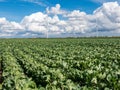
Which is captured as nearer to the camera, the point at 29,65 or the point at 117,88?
the point at 117,88

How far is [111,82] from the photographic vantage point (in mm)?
10023

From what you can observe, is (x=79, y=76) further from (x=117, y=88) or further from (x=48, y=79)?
(x=117, y=88)

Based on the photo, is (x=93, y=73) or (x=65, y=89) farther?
(x=93, y=73)

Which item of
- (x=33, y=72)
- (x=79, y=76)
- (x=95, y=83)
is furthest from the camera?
(x=33, y=72)

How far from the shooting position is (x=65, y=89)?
31.1 ft

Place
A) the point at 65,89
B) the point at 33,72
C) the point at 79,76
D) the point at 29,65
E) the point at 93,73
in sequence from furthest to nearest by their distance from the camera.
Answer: the point at 29,65
the point at 33,72
the point at 79,76
the point at 93,73
the point at 65,89

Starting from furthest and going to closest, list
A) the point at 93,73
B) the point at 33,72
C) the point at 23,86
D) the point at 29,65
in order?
the point at 29,65, the point at 33,72, the point at 93,73, the point at 23,86

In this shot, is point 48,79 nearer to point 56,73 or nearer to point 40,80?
point 56,73

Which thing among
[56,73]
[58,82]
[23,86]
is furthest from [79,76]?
[23,86]

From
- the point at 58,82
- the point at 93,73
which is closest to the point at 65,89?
the point at 58,82

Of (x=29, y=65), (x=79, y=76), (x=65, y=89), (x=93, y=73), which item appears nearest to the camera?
(x=65, y=89)

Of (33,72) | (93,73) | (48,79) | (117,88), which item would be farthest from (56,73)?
(33,72)

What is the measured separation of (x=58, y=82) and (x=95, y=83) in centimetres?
135

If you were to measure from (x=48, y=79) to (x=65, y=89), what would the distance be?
53.4 inches
